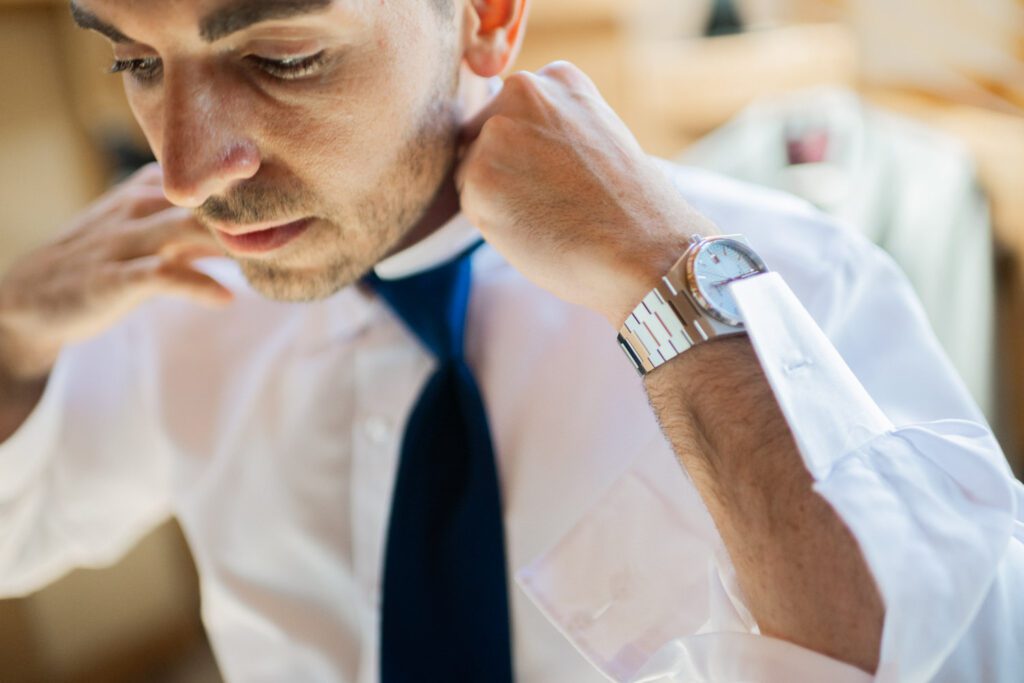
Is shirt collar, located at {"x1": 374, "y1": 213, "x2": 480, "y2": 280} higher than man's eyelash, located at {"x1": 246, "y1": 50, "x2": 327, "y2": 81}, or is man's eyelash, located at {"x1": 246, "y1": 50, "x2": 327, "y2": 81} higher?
man's eyelash, located at {"x1": 246, "y1": 50, "x2": 327, "y2": 81}

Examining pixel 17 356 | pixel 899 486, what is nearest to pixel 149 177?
pixel 17 356

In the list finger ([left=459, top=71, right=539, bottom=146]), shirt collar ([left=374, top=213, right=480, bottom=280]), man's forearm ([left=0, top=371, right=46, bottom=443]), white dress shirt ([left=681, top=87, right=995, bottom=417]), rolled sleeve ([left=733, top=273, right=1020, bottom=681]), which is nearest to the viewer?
rolled sleeve ([left=733, top=273, right=1020, bottom=681])

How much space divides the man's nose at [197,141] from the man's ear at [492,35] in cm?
26

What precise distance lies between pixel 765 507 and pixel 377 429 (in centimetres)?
46

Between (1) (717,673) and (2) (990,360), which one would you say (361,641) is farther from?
(2) (990,360)

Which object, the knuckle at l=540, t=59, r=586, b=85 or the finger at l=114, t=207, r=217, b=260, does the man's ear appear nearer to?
the knuckle at l=540, t=59, r=586, b=85

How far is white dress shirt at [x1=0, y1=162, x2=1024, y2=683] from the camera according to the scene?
62 centimetres

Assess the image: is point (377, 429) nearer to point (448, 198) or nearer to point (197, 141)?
point (448, 198)

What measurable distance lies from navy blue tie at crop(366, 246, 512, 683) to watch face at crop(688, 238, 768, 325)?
313 mm

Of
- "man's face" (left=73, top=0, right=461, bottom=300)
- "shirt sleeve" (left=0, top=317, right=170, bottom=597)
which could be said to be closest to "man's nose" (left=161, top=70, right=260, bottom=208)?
"man's face" (left=73, top=0, right=461, bottom=300)

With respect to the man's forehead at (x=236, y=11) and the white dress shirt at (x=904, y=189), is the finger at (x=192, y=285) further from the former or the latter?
the white dress shirt at (x=904, y=189)

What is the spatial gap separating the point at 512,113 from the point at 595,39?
1.15 metres

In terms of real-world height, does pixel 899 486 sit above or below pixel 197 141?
below

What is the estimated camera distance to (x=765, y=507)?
0.63 m
